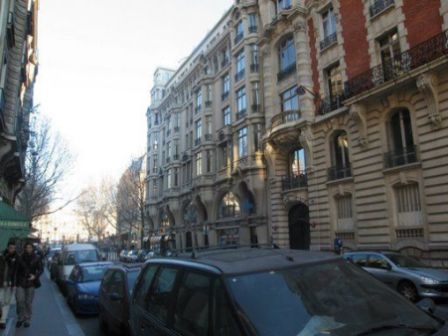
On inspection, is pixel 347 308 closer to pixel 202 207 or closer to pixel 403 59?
pixel 403 59

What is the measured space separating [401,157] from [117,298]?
53.4 ft

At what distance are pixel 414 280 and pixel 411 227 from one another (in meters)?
7.71

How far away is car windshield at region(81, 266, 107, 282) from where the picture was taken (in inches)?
502

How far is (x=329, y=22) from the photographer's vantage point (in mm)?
24750

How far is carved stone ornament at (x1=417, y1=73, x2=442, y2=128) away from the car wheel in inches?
343

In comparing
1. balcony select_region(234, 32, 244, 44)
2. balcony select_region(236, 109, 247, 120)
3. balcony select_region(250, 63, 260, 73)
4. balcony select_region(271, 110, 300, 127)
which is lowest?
balcony select_region(271, 110, 300, 127)

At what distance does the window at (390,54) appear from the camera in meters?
19.4

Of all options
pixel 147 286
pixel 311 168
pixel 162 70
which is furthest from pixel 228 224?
pixel 162 70

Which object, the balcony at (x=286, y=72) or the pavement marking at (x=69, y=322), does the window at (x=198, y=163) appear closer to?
the balcony at (x=286, y=72)

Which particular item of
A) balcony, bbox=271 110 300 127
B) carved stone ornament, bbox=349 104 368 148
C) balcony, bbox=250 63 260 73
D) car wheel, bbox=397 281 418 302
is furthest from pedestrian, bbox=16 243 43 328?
balcony, bbox=250 63 260 73

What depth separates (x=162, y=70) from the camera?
64688 millimetres

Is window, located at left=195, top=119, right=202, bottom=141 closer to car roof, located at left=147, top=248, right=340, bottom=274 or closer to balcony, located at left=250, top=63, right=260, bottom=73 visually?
balcony, located at left=250, top=63, right=260, bottom=73

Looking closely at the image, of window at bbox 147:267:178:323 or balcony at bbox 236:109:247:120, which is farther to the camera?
→ balcony at bbox 236:109:247:120

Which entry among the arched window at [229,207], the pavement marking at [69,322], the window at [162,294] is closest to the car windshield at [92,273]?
the pavement marking at [69,322]
